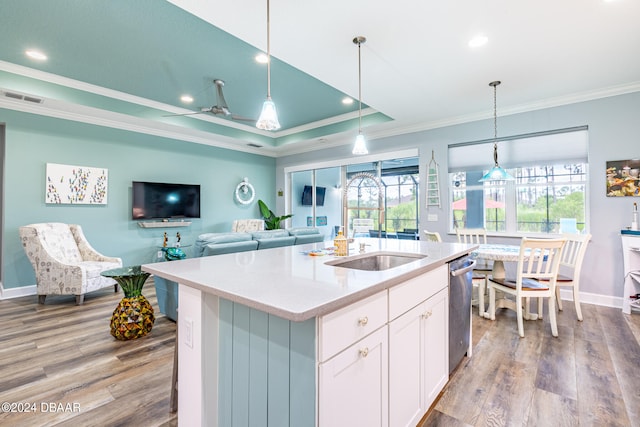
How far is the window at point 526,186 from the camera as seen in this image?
3.92 meters

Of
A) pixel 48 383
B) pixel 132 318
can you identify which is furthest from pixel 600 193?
pixel 48 383

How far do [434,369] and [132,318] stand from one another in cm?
251

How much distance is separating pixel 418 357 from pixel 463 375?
83cm

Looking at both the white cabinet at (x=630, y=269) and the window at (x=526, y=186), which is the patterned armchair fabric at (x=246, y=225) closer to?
the window at (x=526, y=186)

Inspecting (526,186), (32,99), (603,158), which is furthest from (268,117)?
(603,158)

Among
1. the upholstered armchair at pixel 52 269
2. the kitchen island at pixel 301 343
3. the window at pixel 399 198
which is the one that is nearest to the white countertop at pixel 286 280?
the kitchen island at pixel 301 343

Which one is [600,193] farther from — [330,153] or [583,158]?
[330,153]

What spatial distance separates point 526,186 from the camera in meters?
4.24

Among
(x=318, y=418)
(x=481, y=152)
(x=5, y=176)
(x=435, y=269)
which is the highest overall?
(x=481, y=152)

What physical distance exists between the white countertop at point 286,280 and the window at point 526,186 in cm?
317

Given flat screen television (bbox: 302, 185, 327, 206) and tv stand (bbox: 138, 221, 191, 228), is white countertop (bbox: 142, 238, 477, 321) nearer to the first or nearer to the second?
tv stand (bbox: 138, 221, 191, 228)

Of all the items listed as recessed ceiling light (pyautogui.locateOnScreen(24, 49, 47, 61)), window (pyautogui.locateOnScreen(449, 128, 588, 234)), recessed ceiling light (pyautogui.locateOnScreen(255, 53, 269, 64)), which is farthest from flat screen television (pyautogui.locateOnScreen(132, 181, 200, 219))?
window (pyautogui.locateOnScreen(449, 128, 588, 234))

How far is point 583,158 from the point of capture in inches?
150

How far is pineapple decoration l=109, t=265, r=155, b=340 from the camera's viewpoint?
103 inches
